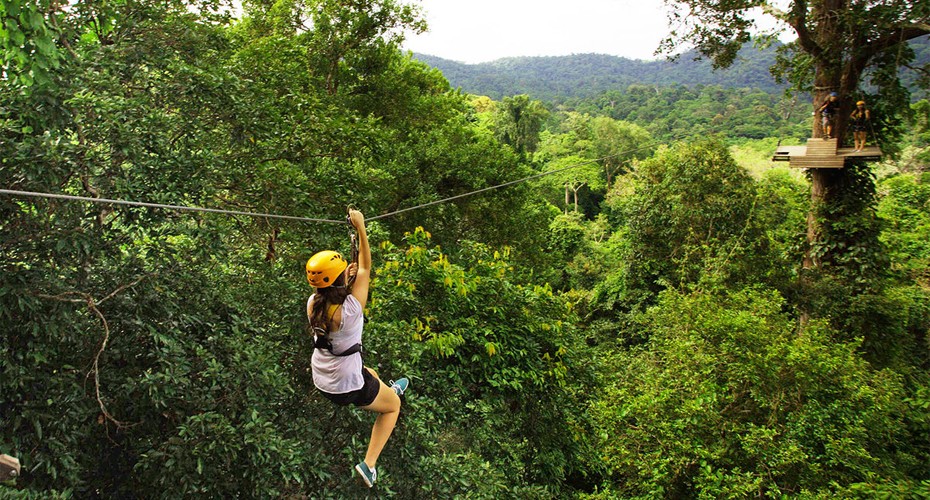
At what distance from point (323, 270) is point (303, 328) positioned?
6.73 ft

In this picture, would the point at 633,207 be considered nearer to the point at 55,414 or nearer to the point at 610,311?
the point at 610,311

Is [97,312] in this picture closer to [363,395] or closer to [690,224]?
[363,395]

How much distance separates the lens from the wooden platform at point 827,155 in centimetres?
900

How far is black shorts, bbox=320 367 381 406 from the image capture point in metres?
3.38

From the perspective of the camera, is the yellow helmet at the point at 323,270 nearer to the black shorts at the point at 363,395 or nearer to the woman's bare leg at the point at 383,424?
the black shorts at the point at 363,395

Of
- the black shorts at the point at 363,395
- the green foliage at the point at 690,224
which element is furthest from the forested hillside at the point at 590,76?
the black shorts at the point at 363,395

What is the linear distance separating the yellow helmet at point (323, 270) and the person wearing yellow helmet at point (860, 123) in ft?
29.3

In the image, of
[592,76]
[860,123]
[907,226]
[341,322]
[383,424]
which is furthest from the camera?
[592,76]

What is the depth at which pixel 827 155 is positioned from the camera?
9195 millimetres

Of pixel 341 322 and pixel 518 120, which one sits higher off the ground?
pixel 518 120

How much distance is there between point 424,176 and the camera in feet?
41.2

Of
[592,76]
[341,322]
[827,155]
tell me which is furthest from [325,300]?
[592,76]

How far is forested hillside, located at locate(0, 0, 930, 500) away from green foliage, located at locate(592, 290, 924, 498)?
33mm

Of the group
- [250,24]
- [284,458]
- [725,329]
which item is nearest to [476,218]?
[250,24]
